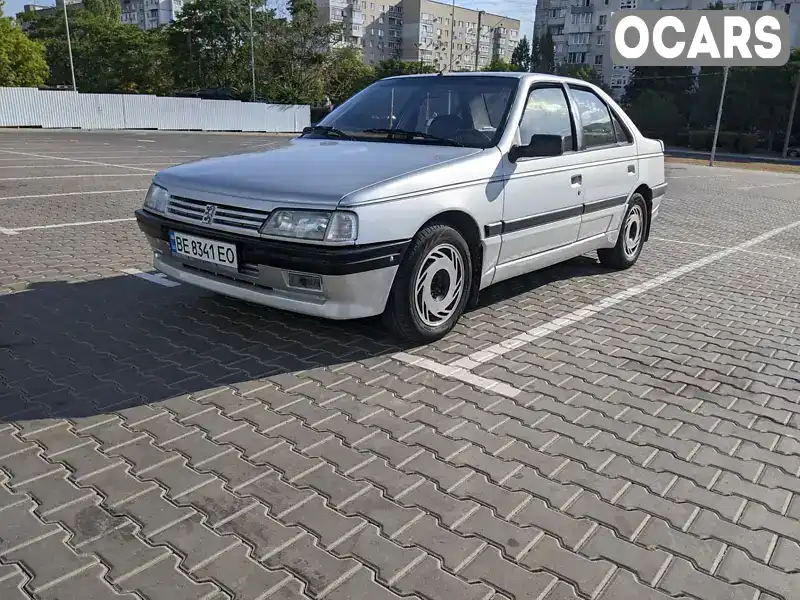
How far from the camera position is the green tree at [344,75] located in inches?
2093

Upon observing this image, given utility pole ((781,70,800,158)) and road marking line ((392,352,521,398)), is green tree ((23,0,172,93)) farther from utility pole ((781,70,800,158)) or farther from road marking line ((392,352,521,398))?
road marking line ((392,352,521,398))

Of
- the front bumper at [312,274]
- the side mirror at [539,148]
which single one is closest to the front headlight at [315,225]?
the front bumper at [312,274]

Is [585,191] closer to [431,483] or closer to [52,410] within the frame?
[431,483]

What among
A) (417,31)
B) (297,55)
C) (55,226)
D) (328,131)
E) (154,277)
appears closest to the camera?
(328,131)

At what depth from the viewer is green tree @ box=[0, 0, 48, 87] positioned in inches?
1827

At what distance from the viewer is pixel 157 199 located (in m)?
4.37

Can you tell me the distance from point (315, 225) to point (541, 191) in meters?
1.97

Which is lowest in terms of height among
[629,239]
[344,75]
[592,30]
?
[629,239]

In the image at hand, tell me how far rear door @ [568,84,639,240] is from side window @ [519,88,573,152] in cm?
20

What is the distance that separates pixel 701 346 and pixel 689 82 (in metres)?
68.4

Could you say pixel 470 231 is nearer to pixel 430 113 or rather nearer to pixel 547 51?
pixel 430 113

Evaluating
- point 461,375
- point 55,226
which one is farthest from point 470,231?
point 55,226

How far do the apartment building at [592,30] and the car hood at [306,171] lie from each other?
80256 mm

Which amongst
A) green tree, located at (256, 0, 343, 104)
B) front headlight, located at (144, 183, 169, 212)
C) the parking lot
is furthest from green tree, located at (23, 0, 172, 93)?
the parking lot
